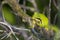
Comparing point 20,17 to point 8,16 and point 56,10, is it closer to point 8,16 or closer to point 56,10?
point 8,16

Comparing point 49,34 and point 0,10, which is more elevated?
point 0,10

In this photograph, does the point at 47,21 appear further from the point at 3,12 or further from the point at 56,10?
the point at 3,12

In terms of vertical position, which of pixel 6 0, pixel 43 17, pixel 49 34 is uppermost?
pixel 6 0

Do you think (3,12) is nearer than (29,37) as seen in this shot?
No

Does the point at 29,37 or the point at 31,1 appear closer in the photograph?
the point at 29,37

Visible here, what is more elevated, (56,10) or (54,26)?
(56,10)

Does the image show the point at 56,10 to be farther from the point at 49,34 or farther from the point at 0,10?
the point at 0,10

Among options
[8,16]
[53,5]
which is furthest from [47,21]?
[8,16]

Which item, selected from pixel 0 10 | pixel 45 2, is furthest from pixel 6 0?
pixel 45 2
